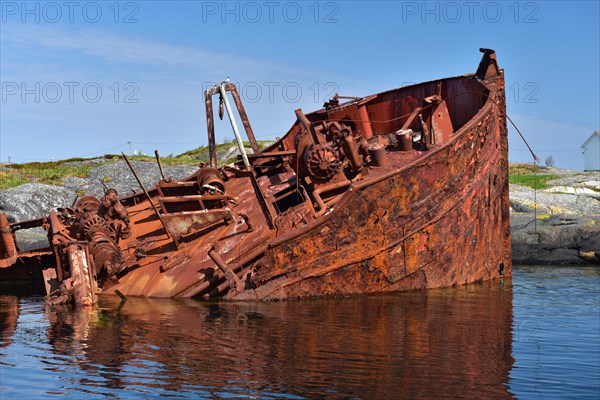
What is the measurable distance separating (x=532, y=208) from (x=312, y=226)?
634 inches

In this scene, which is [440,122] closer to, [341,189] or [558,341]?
[341,189]

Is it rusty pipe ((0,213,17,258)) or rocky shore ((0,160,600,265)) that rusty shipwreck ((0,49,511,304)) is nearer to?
rusty pipe ((0,213,17,258))

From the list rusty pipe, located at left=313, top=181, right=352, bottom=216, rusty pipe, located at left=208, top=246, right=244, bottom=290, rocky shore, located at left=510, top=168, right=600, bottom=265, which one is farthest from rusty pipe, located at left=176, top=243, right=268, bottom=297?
rocky shore, located at left=510, top=168, right=600, bottom=265

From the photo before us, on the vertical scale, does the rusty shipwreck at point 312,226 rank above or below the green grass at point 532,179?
below

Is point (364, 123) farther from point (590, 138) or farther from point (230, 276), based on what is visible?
point (590, 138)

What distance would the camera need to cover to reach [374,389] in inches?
290

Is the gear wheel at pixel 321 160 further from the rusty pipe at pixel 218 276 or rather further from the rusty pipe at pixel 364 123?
the rusty pipe at pixel 364 123

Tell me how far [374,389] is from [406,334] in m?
2.84

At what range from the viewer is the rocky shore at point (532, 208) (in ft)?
67.8

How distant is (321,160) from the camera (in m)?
13.1

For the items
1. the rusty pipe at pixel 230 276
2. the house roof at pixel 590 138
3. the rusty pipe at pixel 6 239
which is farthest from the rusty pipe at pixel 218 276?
the house roof at pixel 590 138

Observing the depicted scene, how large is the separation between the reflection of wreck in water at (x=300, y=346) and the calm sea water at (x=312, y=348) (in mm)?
21

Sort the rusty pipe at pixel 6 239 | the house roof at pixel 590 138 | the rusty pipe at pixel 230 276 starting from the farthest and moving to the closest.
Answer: the house roof at pixel 590 138
the rusty pipe at pixel 6 239
the rusty pipe at pixel 230 276

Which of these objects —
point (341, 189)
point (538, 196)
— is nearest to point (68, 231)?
point (341, 189)
